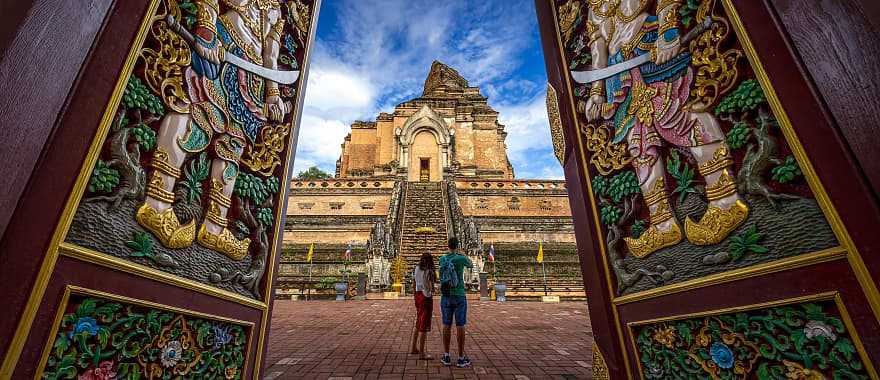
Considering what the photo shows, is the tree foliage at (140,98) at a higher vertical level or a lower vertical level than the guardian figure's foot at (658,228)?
higher

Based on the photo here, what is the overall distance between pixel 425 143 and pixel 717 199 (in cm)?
2541

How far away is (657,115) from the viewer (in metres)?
2.24

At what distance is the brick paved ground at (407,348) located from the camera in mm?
3654

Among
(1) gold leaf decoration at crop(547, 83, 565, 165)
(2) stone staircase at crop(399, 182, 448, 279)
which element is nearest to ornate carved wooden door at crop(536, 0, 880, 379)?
(1) gold leaf decoration at crop(547, 83, 565, 165)

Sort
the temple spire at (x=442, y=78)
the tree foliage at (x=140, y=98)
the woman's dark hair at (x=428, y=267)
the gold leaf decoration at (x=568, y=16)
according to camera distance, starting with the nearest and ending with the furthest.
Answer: the tree foliage at (x=140, y=98) → the gold leaf decoration at (x=568, y=16) → the woman's dark hair at (x=428, y=267) → the temple spire at (x=442, y=78)

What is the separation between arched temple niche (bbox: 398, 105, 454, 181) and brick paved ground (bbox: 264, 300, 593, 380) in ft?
61.0

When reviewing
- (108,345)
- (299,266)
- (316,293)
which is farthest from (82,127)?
(299,266)

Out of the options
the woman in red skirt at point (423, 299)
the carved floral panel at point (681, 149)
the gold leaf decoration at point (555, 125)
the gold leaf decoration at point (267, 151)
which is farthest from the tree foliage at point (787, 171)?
the woman in red skirt at point (423, 299)

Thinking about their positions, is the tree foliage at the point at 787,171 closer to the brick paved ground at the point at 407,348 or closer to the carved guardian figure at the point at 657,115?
the carved guardian figure at the point at 657,115

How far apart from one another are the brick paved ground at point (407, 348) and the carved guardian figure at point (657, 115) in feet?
7.36

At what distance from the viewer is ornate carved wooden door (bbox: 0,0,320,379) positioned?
1.37 meters

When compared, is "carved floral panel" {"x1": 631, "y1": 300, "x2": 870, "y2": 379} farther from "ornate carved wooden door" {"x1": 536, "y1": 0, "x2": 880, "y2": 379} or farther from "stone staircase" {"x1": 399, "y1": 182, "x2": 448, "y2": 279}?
"stone staircase" {"x1": 399, "y1": 182, "x2": 448, "y2": 279}

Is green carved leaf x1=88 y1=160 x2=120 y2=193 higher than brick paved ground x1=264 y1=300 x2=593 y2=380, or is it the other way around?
A: green carved leaf x1=88 y1=160 x2=120 y2=193

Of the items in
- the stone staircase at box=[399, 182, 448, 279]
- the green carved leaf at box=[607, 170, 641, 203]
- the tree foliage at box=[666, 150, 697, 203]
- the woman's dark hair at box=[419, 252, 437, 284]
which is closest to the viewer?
the tree foliage at box=[666, 150, 697, 203]
